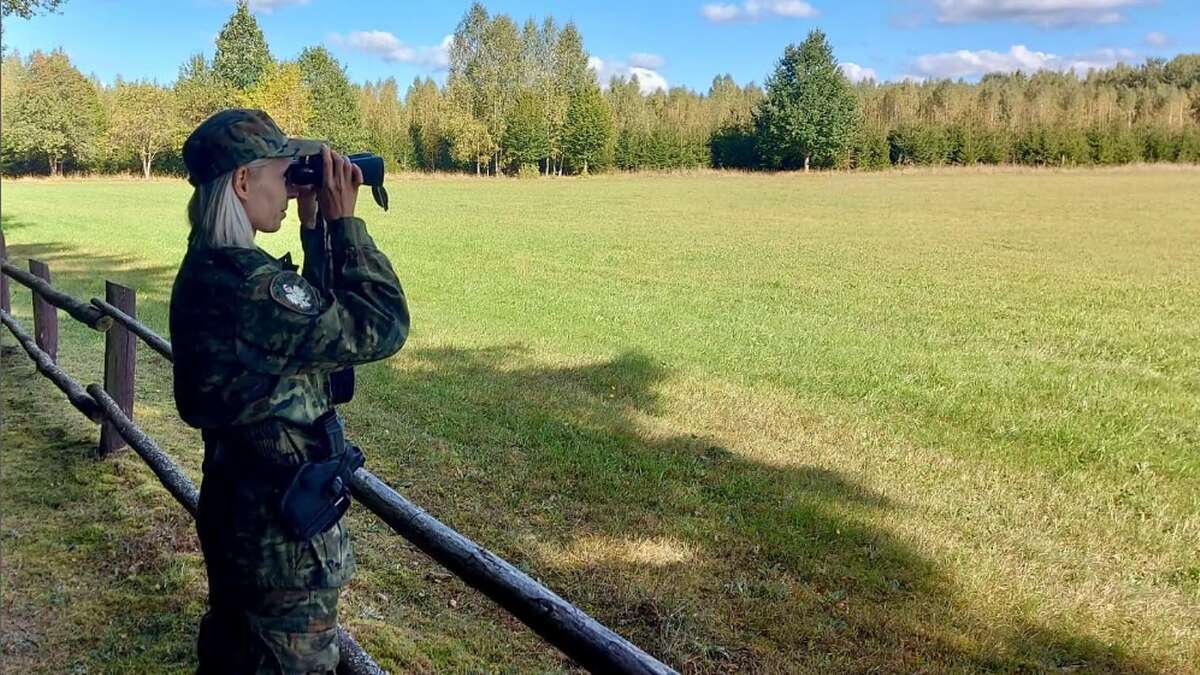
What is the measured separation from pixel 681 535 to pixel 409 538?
7.90 ft

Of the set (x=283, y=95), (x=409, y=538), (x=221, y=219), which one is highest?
(x=283, y=95)

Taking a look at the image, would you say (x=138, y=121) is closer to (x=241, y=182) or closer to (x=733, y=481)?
(x=733, y=481)

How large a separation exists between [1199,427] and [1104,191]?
129 feet

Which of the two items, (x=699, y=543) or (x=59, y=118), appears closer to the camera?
(x=699, y=543)

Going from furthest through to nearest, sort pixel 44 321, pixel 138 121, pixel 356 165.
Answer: pixel 138 121 → pixel 44 321 → pixel 356 165

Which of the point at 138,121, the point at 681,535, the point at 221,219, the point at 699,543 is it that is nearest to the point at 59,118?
the point at 138,121

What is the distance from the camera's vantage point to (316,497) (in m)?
1.97

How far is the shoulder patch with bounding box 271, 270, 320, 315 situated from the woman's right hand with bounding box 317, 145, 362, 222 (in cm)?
18

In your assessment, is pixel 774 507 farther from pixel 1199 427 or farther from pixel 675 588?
pixel 1199 427

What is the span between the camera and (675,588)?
4262 mm

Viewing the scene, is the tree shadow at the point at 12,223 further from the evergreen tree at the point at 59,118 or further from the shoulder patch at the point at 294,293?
the shoulder patch at the point at 294,293

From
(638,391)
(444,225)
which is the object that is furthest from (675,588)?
(444,225)

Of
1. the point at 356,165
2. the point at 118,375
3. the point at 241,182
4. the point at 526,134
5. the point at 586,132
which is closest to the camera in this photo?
the point at 241,182

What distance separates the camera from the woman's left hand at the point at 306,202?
210 centimetres
